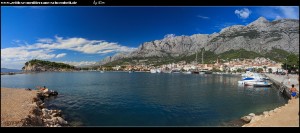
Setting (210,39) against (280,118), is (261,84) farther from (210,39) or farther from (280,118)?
(280,118)

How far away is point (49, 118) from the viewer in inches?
498

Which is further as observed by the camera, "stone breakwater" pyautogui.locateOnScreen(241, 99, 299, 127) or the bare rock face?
the bare rock face

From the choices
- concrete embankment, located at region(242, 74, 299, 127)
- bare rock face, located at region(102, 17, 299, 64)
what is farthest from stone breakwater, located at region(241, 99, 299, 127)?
bare rock face, located at region(102, 17, 299, 64)

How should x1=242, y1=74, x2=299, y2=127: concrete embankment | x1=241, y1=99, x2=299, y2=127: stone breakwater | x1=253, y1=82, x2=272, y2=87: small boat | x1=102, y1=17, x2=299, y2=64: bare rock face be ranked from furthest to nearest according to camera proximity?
x1=253, y1=82, x2=272, y2=87: small boat < x1=102, y1=17, x2=299, y2=64: bare rock face < x1=242, y1=74, x2=299, y2=127: concrete embankment < x1=241, y1=99, x2=299, y2=127: stone breakwater

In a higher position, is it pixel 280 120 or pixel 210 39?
pixel 210 39

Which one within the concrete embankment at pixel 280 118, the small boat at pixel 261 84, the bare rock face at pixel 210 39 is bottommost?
the small boat at pixel 261 84

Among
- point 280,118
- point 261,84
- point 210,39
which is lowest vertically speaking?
point 261,84

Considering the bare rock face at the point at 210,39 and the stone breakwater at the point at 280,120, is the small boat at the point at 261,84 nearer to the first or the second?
the bare rock face at the point at 210,39

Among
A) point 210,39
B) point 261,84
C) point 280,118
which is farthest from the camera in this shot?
point 261,84

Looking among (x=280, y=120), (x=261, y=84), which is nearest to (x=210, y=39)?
(x=280, y=120)

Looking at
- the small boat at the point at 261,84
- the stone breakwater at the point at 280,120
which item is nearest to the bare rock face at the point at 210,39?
the stone breakwater at the point at 280,120

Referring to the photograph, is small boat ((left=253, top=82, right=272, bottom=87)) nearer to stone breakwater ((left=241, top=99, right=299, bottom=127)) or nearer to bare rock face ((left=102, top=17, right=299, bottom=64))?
bare rock face ((left=102, top=17, right=299, bottom=64))
